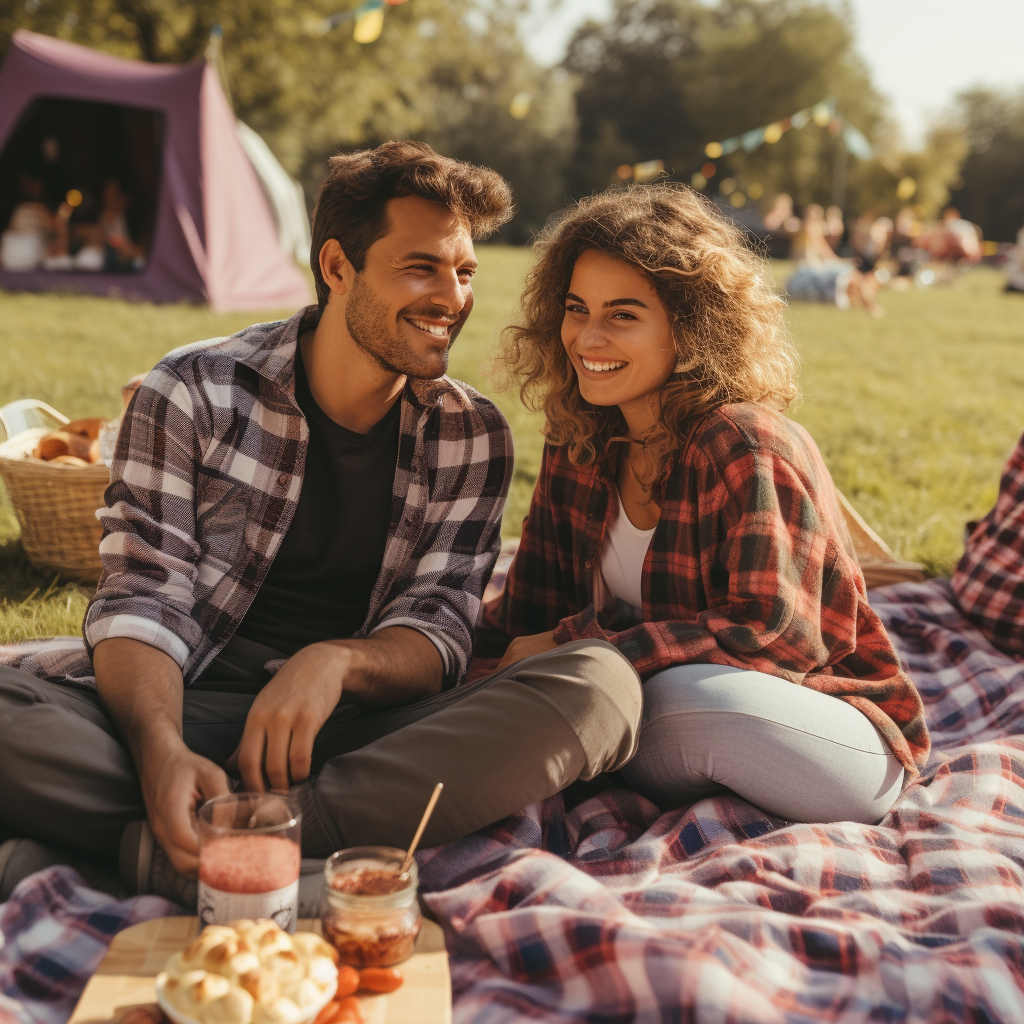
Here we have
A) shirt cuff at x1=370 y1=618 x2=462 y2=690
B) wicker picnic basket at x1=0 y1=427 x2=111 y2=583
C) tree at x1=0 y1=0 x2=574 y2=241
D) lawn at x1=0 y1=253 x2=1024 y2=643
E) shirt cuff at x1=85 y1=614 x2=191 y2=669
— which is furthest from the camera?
tree at x1=0 y1=0 x2=574 y2=241

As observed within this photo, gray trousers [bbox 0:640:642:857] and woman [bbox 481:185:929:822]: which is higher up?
woman [bbox 481:185:929:822]

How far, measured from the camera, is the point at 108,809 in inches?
77.7

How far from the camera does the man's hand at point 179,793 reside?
6.04ft

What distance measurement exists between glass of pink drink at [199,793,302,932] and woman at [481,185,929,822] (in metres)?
0.92

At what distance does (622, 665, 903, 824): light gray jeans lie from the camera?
223 cm

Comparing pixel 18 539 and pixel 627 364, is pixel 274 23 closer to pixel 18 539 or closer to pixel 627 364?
pixel 18 539

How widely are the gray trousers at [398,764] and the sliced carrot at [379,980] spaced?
0.34m

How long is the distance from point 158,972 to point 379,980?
0.35 m

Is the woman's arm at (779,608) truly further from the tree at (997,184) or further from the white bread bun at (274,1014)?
the tree at (997,184)

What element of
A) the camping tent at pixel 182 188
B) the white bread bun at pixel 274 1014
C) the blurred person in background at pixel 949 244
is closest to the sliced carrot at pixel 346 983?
the white bread bun at pixel 274 1014

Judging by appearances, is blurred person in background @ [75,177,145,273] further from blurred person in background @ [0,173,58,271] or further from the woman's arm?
the woman's arm

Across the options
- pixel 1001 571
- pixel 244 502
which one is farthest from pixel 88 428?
pixel 1001 571

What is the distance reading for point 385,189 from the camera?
258 centimetres

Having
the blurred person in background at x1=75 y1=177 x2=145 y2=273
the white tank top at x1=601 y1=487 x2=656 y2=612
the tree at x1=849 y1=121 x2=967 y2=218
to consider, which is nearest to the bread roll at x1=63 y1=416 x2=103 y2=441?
the white tank top at x1=601 y1=487 x2=656 y2=612
